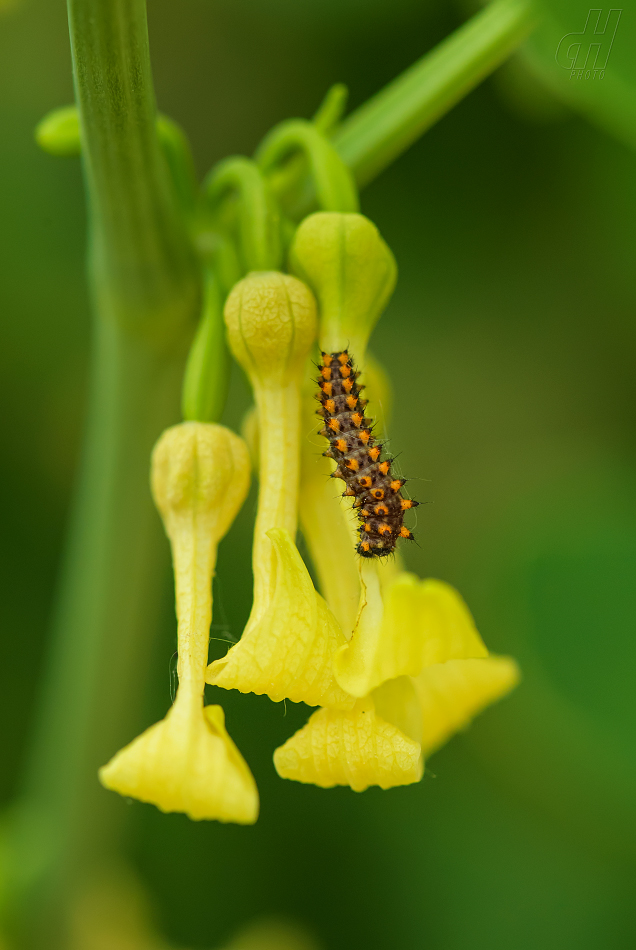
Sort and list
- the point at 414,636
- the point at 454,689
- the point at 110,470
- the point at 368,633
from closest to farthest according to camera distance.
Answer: the point at 414,636, the point at 368,633, the point at 454,689, the point at 110,470

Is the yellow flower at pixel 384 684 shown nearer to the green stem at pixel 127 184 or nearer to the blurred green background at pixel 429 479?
the green stem at pixel 127 184

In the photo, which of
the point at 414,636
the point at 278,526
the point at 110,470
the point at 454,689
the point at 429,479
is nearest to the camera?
the point at 414,636

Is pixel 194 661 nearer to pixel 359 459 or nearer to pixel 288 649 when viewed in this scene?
pixel 288 649

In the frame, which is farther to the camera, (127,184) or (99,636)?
(99,636)

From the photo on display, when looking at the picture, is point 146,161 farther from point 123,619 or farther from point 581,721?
point 581,721

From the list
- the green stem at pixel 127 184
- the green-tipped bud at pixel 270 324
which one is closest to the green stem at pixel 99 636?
the green stem at pixel 127 184

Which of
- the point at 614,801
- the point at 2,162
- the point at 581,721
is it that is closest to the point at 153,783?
the point at 581,721

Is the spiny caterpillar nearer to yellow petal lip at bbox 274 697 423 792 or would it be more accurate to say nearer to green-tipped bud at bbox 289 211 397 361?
green-tipped bud at bbox 289 211 397 361

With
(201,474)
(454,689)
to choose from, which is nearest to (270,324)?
(201,474)

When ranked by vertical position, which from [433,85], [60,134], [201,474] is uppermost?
[60,134]
